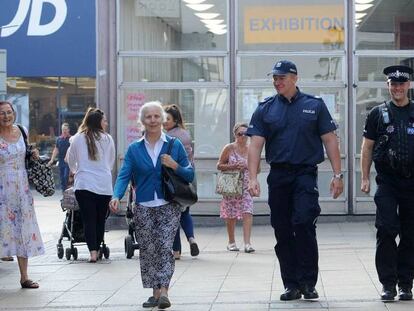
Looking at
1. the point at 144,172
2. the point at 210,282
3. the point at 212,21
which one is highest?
the point at 212,21

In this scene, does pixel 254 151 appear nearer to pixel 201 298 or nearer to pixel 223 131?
pixel 201 298

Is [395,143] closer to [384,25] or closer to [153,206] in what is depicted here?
[153,206]

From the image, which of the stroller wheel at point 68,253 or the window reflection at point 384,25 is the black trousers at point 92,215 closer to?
the stroller wheel at point 68,253

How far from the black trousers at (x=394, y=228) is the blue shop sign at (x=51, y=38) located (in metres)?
22.0

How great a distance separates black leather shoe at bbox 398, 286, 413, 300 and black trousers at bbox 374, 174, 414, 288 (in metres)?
0.03

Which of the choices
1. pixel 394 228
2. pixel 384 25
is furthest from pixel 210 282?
pixel 384 25

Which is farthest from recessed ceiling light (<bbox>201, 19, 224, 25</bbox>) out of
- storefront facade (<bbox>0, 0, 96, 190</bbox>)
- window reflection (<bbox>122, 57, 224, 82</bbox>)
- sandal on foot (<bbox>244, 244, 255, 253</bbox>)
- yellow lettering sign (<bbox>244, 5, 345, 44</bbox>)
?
storefront facade (<bbox>0, 0, 96, 190</bbox>)

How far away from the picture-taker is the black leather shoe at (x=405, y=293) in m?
8.39

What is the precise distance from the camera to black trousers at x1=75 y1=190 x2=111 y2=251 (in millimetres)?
12078

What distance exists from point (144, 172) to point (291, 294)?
1652 mm

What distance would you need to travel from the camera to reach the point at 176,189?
8.51m

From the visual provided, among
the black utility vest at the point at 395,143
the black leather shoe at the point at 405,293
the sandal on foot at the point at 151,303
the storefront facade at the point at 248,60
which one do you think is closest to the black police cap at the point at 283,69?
the black utility vest at the point at 395,143

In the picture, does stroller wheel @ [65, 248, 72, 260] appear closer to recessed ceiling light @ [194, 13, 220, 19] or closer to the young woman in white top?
the young woman in white top

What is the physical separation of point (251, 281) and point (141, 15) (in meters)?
7.88
